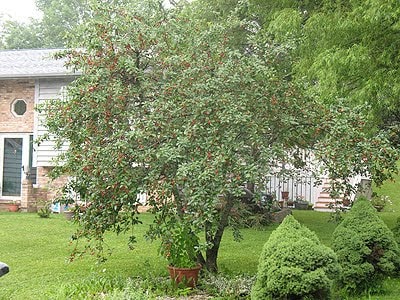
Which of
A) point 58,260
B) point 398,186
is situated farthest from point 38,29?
point 58,260

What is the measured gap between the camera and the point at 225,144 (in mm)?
7324

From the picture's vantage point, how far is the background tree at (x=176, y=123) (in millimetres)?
7320

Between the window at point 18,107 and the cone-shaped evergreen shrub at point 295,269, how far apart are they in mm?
14883

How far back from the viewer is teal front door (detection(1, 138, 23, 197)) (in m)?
19.5

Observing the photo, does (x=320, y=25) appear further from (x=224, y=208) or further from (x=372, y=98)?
(x=224, y=208)

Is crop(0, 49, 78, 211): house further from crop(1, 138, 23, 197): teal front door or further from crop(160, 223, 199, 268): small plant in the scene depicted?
crop(160, 223, 199, 268): small plant

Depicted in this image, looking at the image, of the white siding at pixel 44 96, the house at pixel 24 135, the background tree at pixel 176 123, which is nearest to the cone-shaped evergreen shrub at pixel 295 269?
the background tree at pixel 176 123

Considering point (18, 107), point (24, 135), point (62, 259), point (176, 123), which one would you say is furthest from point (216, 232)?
point (18, 107)

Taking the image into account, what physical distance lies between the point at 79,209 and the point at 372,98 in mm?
4905

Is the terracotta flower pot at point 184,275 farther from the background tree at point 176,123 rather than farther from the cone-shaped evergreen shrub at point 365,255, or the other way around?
the cone-shaped evergreen shrub at point 365,255

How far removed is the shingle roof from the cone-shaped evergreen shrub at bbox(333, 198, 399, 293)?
38.2 feet

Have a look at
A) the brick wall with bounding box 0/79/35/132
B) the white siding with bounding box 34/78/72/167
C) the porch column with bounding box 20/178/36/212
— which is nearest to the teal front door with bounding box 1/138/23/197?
the brick wall with bounding box 0/79/35/132

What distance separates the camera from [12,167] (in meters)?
19.5

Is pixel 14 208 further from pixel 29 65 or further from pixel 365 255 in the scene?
pixel 365 255
